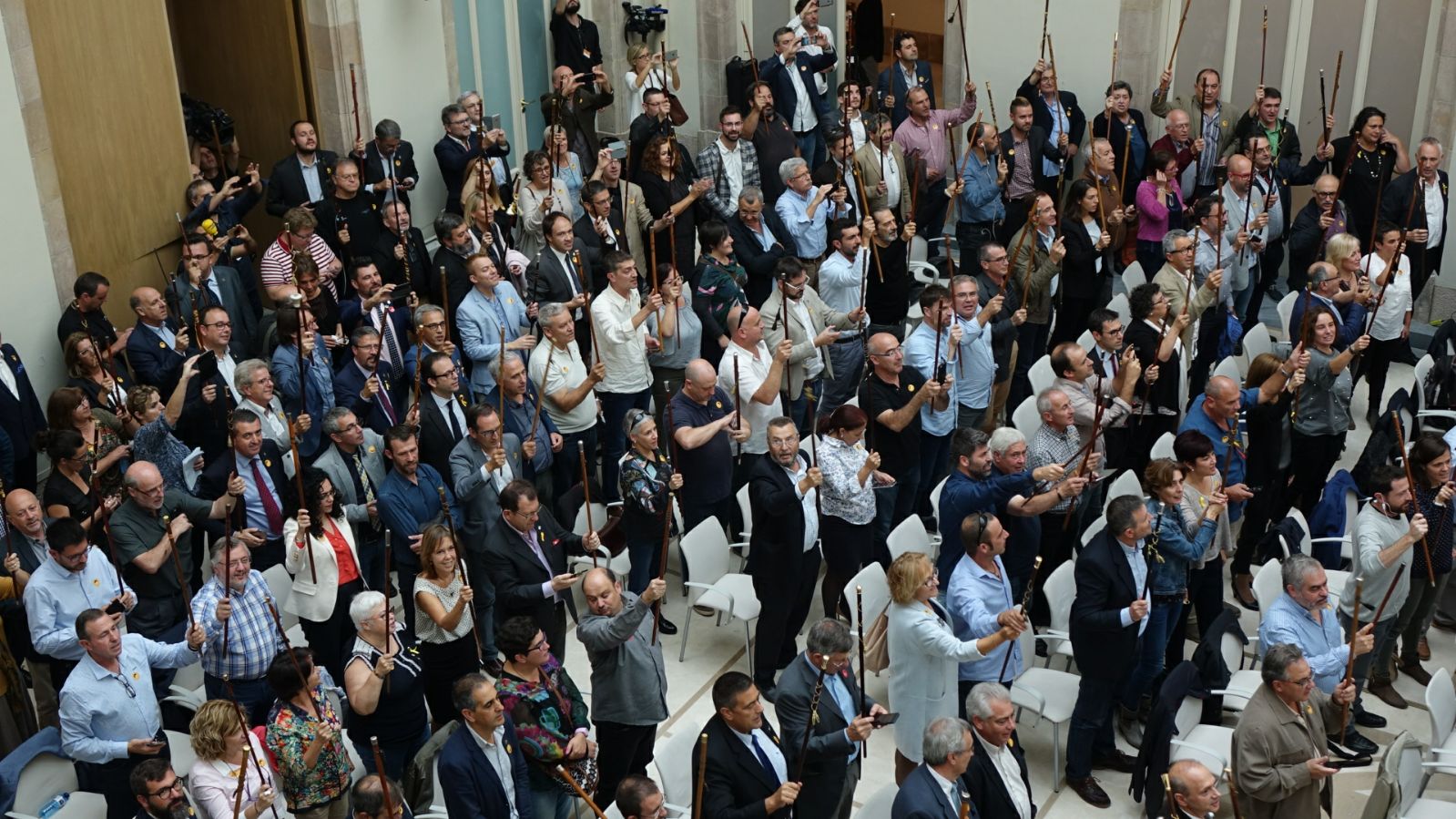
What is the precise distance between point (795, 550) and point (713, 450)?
90 cm

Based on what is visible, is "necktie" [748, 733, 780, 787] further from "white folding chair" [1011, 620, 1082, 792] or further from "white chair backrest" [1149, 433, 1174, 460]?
"white chair backrest" [1149, 433, 1174, 460]

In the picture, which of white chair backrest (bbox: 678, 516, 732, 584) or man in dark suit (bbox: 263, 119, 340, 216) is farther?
man in dark suit (bbox: 263, 119, 340, 216)

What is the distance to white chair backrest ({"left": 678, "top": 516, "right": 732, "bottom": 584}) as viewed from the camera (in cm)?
825

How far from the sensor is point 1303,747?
648cm

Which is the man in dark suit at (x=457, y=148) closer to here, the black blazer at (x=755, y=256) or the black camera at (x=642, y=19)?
the black blazer at (x=755, y=256)

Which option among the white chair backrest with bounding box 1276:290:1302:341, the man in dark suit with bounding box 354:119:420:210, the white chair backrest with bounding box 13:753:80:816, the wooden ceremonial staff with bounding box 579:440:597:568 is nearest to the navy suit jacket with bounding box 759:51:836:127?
the man in dark suit with bounding box 354:119:420:210

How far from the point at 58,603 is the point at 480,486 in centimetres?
198

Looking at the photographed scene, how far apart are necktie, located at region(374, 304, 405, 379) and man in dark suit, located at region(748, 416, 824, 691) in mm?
2449

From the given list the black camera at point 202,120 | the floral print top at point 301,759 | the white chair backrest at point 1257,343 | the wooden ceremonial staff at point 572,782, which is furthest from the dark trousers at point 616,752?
the black camera at point 202,120

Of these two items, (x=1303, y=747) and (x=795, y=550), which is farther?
(x=795, y=550)

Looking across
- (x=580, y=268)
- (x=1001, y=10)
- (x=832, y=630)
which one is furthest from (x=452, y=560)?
(x=1001, y=10)

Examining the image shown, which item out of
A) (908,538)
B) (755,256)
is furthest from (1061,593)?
(755,256)

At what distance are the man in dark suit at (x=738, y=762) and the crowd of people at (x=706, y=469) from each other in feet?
0.05

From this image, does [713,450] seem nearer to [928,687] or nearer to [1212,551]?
[928,687]
